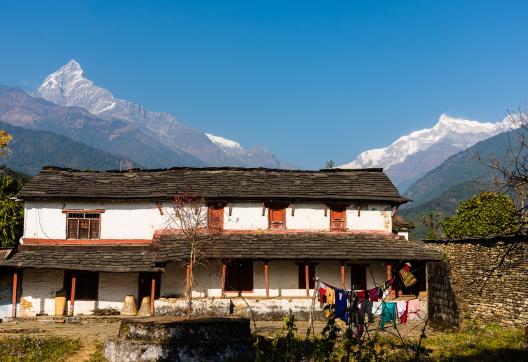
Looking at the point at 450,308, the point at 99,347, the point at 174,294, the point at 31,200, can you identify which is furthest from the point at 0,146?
the point at 450,308

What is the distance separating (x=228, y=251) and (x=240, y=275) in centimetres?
231

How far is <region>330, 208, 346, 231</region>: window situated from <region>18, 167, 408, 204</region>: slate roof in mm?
778

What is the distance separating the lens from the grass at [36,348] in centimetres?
1605

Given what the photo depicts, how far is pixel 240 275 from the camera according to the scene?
82.7 feet

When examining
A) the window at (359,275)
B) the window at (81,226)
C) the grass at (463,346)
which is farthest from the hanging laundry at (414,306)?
the window at (81,226)

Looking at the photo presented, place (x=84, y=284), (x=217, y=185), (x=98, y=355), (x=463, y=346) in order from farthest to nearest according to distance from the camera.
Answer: (x=217, y=185)
(x=84, y=284)
(x=98, y=355)
(x=463, y=346)

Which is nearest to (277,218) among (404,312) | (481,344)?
(404,312)

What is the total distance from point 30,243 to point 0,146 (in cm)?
2043

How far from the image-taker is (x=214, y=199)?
1029 inches

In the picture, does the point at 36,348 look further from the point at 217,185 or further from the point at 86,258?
the point at 217,185

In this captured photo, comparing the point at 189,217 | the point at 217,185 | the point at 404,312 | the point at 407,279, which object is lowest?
the point at 404,312

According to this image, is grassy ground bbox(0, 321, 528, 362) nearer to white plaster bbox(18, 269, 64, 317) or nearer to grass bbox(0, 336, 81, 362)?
grass bbox(0, 336, 81, 362)

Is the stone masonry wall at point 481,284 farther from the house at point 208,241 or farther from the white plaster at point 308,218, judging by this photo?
the white plaster at point 308,218

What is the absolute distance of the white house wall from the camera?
2586cm
